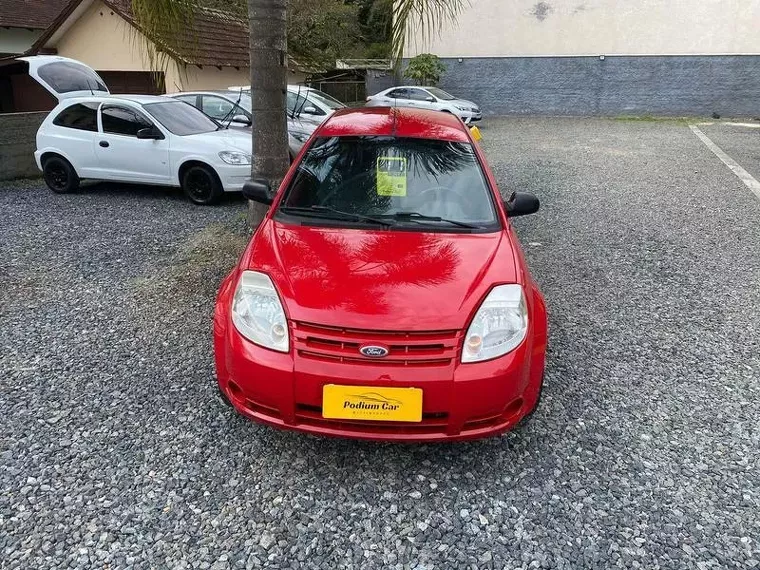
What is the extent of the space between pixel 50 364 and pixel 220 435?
4.84ft

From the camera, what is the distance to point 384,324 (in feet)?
7.89

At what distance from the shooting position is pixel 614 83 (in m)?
22.9

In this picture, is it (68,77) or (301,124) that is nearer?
(68,77)

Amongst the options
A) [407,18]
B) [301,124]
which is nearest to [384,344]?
[407,18]

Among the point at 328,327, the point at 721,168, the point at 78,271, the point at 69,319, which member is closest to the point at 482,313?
the point at 328,327

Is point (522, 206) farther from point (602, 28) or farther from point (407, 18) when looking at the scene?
point (602, 28)

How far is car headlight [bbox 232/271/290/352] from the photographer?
249cm

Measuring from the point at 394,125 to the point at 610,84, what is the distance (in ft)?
73.5

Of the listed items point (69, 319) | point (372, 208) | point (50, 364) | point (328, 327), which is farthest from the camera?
point (69, 319)

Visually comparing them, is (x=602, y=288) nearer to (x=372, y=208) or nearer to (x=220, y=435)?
(x=372, y=208)

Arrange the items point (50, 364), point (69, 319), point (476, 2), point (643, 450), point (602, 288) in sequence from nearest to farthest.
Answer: point (643, 450), point (50, 364), point (69, 319), point (602, 288), point (476, 2)

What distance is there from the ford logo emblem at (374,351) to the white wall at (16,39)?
2247 cm

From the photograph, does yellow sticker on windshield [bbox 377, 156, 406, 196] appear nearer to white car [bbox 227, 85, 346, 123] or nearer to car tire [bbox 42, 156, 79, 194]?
car tire [bbox 42, 156, 79, 194]

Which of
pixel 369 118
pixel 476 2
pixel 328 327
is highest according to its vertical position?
pixel 476 2
